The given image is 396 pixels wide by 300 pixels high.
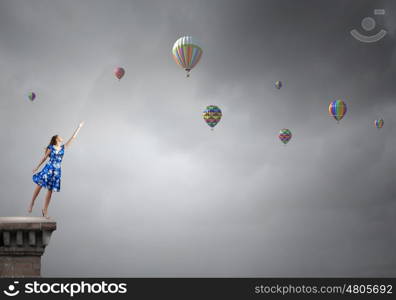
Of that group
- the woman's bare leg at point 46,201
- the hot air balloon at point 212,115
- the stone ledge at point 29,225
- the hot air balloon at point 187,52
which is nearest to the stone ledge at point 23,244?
the stone ledge at point 29,225

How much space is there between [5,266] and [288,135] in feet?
242

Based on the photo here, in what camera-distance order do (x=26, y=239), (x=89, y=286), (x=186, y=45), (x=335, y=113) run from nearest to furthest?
(x=89, y=286), (x=26, y=239), (x=186, y=45), (x=335, y=113)

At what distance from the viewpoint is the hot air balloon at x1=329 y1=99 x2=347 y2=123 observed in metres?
86.1

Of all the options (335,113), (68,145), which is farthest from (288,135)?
(68,145)

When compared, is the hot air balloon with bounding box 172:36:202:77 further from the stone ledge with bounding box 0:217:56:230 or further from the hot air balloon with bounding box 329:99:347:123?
the stone ledge with bounding box 0:217:56:230

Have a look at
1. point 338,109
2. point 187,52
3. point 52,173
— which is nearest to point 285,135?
point 338,109

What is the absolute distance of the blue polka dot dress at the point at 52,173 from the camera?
76.9ft

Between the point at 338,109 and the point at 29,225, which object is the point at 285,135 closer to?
the point at 338,109

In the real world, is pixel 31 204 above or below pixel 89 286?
above

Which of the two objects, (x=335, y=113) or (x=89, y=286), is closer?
(x=89, y=286)

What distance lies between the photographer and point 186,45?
6856cm

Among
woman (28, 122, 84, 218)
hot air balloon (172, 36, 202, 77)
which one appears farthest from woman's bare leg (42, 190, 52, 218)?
hot air balloon (172, 36, 202, 77)

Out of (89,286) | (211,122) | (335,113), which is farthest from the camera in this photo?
(335,113)

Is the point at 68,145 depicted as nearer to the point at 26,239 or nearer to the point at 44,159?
the point at 44,159
